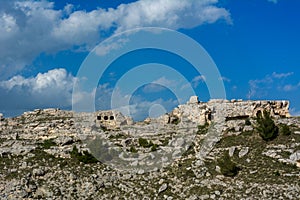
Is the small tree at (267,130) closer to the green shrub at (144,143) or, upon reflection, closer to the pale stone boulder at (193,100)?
the green shrub at (144,143)

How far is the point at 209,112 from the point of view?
51.3 m

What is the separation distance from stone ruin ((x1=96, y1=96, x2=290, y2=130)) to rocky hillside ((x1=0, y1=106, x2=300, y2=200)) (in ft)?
9.95

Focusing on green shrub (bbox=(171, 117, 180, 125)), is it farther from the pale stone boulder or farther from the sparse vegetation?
the sparse vegetation

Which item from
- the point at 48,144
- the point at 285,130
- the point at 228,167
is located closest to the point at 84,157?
the point at 48,144

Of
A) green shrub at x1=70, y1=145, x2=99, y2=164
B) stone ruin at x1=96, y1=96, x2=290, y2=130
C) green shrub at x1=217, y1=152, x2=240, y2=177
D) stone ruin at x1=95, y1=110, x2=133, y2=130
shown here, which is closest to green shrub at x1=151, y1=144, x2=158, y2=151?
green shrub at x1=70, y1=145, x2=99, y2=164

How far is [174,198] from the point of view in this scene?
32219mm

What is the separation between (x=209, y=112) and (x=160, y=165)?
15628 millimetres

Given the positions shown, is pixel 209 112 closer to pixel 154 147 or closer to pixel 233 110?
pixel 233 110

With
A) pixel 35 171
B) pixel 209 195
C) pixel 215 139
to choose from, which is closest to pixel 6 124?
pixel 35 171

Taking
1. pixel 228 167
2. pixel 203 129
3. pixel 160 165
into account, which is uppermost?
pixel 203 129

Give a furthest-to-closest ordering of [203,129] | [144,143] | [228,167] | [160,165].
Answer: [203,129]
[144,143]
[160,165]
[228,167]

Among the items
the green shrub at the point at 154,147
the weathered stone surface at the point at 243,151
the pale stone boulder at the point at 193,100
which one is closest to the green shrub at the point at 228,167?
the weathered stone surface at the point at 243,151

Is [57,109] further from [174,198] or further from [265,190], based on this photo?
[265,190]

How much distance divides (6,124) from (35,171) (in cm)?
1857
